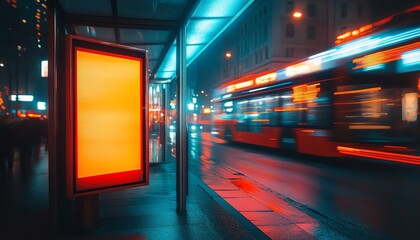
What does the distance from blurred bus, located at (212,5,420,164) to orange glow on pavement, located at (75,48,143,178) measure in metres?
8.35

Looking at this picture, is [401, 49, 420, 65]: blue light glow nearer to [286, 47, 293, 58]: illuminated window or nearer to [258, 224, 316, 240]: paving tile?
[258, 224, 316, 240]: paving tile

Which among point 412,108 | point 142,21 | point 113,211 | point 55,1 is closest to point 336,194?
point 412,108

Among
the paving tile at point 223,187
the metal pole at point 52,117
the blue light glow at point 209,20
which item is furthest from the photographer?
the paving tile at point 223,187

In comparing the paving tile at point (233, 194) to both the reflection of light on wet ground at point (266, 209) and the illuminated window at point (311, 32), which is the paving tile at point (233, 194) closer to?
the reflection of light on wet ground at point (266, 209)

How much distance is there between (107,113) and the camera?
495 cm

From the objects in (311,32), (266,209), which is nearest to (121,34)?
(266,209)

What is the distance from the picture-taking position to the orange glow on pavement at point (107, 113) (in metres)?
4.68

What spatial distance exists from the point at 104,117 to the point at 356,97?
9392 millimetres

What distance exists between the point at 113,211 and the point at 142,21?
11.2 feet

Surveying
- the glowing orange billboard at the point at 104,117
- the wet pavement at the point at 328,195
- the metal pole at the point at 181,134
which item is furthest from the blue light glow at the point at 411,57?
the glowing orange billboard at the point at 104,117

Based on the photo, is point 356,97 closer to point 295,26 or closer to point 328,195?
point 328,195

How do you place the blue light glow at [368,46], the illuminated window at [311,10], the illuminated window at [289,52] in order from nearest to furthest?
the blue light glow at [368,46]
the illuminated window at [289,52]
the illuminated window at [311,10]

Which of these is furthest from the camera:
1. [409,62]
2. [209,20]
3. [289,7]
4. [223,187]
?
[289,7]

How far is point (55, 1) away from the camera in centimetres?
484
